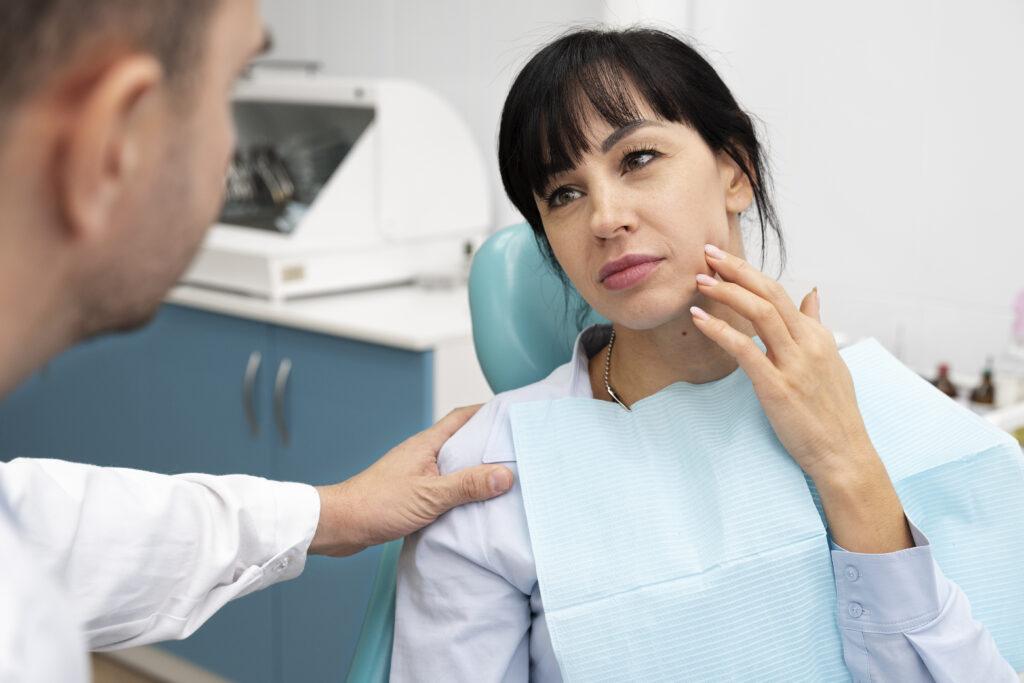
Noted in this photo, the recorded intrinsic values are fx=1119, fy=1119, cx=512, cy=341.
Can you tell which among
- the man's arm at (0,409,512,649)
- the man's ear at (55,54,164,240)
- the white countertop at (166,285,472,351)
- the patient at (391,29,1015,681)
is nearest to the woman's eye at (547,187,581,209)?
Answer: the patient at (391,29,1015,681)

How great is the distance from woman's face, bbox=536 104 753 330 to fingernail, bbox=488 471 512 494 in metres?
0.23

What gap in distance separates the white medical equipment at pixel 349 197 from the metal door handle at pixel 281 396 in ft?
0.57

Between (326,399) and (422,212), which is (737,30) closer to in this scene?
(422,212)

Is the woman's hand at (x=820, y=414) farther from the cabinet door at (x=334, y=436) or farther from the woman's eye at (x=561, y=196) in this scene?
the cabinet door at (x=334, y=436)

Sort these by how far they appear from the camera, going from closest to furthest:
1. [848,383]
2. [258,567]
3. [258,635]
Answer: [848,383] < [258,567] < [258,635]

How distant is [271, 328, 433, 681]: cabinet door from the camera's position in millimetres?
2381

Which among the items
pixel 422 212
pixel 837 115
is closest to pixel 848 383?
pixel 837 115

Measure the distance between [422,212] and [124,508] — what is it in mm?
1622

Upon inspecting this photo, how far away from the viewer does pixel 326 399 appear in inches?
98.4

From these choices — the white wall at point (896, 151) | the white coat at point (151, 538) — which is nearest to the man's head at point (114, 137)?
the white coat at point (151, 538)

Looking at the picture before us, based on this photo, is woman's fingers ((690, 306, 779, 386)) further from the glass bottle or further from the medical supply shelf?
the medical supply shelf

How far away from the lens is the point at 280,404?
2.56 metres

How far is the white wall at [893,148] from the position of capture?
2207mm

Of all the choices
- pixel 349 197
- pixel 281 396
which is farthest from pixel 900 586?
pixel 349 197
